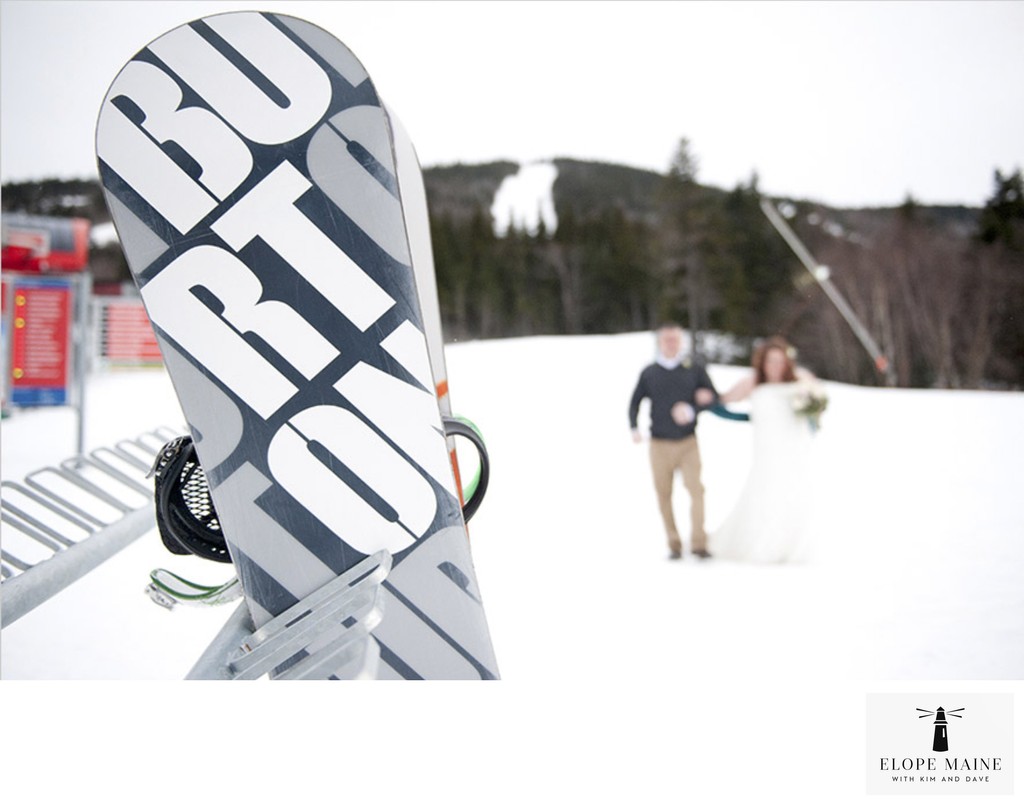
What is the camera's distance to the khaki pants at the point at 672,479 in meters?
3.03

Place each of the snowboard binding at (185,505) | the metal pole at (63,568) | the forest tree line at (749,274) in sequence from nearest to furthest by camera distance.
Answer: the snowboard binding at (185,505)
the metal pole at (63,568)
the forest tree line at (749,274)

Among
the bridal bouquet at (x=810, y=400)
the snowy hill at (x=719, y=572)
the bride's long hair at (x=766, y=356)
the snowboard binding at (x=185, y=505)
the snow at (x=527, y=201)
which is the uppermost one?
the snow at (x=527, y=201)

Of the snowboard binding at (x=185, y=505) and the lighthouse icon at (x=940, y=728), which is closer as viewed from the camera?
the snowboard binding at (x=185, y=505)

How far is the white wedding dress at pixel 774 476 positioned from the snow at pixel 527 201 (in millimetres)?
1678

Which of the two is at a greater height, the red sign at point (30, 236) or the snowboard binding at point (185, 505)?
the red sign at point (30, 236)

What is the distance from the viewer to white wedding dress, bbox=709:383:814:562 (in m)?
2.88

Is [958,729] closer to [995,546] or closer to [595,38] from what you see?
[995,546]

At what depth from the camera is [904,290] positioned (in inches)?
114

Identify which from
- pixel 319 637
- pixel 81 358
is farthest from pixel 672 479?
pixel 81 358

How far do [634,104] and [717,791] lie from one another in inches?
89.7

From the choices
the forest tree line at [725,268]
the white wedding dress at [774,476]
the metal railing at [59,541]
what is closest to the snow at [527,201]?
the forest tree line at [725,268]

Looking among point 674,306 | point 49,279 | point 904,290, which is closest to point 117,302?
point 49,279

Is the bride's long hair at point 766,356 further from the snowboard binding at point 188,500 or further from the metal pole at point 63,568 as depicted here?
the metal pole at point 63,568

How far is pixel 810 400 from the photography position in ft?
9.52
